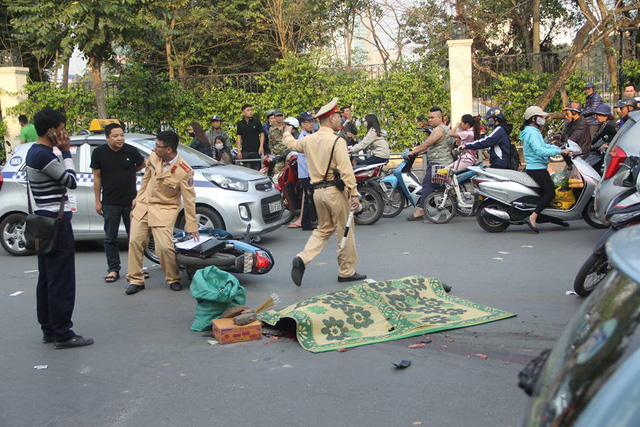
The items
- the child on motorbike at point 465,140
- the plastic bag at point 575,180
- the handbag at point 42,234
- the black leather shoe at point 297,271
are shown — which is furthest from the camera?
the child on motorbike at point 465,140

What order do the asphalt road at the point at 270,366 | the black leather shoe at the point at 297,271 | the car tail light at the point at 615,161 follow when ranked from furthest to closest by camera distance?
1. the car tail light at the point at 615,161
2. the black leather shoe at the point at 297,271
3. the asphalt road at the point at 270,366

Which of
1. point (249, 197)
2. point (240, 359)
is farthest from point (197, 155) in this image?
point (240, 359)

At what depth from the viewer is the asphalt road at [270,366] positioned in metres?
4.62

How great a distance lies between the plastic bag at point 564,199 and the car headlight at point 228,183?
4444mm

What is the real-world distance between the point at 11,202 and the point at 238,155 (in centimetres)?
574

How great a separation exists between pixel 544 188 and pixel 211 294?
19.3 feet

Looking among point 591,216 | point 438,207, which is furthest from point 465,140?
point 591,216

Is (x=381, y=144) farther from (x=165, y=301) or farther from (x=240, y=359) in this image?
(x=240, y=359)

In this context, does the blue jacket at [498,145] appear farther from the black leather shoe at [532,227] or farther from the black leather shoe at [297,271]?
the black leather shoe at [297,271]

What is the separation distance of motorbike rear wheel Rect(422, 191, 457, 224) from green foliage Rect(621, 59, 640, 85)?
7451 mm

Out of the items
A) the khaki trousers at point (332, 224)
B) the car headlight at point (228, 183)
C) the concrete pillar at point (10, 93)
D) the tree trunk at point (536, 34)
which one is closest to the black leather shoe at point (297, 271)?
the khaki trousers at point (332, 224)

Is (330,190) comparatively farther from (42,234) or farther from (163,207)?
(42,234)

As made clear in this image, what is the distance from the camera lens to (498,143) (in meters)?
11.4

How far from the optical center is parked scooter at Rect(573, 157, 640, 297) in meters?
6.62
